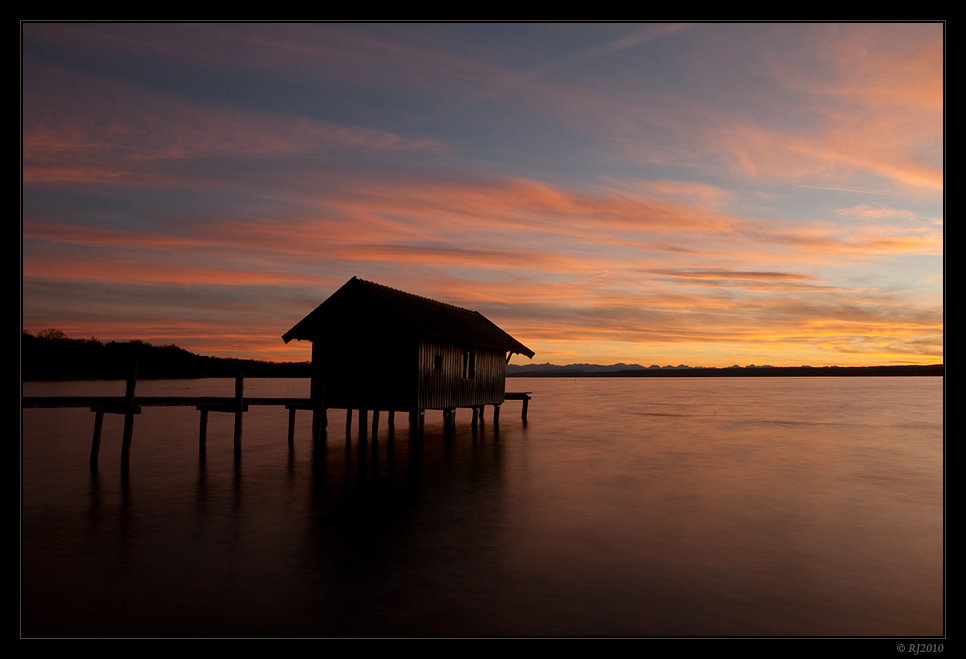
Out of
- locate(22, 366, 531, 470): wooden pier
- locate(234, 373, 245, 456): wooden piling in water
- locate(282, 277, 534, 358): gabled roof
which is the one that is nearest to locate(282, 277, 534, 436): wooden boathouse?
locate(282, 277, 534, 358): gabled roof

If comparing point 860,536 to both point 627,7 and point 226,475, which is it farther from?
point 226,475

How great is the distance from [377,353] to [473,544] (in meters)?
14.5

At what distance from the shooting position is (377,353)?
2555 cm

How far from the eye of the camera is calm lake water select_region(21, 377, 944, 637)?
8.31m

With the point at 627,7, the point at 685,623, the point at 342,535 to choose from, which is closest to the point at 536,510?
the point at 342,535

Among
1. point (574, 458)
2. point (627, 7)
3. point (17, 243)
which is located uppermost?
point (627, 7)

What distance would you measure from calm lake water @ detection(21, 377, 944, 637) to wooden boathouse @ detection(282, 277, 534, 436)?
1.96 m

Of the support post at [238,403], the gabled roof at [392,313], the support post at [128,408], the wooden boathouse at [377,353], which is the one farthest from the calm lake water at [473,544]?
the gabled roof at [392,313]

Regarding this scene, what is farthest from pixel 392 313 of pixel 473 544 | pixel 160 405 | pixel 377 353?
pixel 473 544

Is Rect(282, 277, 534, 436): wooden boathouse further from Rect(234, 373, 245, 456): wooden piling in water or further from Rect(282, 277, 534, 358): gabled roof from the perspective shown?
Rect(234, 373, 245, 456): wooden piling in water

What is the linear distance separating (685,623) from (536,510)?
7134 millimetres

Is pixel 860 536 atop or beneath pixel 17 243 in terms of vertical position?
beneath

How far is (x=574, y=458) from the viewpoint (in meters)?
25.4

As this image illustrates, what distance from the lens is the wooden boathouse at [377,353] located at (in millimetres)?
24984
